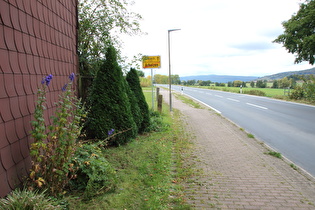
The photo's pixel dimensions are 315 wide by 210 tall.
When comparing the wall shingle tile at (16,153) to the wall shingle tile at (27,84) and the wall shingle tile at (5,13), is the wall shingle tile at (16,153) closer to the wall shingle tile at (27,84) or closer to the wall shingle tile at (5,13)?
the wall shingle tile at (27,84)

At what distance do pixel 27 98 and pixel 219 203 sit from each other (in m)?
3.16

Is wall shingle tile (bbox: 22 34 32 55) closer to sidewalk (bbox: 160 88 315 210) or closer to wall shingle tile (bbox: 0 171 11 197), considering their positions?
wall shingle tile (bbox: 0 171 11 197)

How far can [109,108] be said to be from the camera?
6.10m

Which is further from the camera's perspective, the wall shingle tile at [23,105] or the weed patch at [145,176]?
the weed patch at [145,176]

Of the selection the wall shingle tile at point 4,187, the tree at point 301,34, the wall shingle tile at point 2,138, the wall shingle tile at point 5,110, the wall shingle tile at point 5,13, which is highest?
the tree at point 301,34

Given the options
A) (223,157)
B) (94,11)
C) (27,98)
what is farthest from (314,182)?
(94,11)

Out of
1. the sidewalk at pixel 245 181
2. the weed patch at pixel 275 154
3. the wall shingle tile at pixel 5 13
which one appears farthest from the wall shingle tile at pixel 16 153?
the weed patch at pixel 275 154

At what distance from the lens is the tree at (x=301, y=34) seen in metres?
23.7

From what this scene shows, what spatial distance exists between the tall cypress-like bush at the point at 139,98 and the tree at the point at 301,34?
20.8 metres

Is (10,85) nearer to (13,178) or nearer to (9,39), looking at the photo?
(9,39)

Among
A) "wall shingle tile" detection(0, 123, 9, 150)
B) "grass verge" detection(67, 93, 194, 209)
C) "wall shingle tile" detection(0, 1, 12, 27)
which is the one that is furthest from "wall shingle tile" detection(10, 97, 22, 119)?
"grass verge" detection(67, 93, 194, 209)

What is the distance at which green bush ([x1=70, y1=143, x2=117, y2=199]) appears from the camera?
362 centimetres

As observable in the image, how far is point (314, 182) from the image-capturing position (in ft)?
15.1

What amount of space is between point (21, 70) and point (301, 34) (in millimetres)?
28363
